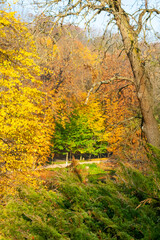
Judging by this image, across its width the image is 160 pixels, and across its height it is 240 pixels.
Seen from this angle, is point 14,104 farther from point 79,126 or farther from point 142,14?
point 79,126

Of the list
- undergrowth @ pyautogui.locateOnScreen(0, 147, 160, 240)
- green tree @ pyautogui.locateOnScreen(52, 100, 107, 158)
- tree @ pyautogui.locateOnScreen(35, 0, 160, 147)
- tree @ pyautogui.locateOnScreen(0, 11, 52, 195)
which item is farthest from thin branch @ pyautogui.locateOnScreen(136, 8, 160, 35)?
green tree @ pyautogui.locateOnScreen(52, 100, 107, 158)

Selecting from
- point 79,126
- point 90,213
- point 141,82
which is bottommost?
point 90,213

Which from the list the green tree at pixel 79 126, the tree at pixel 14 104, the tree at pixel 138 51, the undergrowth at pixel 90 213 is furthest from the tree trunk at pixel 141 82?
the green tree at pixel 79 126

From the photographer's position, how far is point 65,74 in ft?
71.4

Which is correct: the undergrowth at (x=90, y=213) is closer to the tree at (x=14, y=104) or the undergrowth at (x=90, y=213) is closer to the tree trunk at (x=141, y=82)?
the tree trunk at (x=141, y=82)

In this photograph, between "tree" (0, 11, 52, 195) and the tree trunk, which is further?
"tree" (0, 11, 52, 195)

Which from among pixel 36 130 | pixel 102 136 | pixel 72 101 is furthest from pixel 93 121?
pixel 102 136

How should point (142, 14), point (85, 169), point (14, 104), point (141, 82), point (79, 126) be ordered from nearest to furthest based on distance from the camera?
point (141, 82)
point (142, 14)
point (85, 169)
point (14, 104)
point (79, 126)

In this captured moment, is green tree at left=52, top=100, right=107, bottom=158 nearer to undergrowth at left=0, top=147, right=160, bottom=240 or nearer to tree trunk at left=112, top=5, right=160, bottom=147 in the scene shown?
tree trunk at left=112, top=5, right=160, bottom=147

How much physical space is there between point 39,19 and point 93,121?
1567cm

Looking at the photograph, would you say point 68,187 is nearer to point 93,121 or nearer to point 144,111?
point 144,111

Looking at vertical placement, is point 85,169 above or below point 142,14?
below

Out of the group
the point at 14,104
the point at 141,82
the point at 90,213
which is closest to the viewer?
the point at 90,213

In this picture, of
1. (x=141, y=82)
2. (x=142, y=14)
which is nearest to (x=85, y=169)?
(x=141, y=82)
